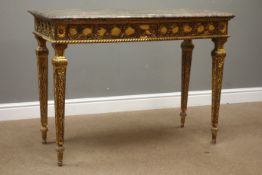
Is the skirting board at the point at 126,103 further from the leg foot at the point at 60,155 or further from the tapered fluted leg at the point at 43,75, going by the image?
the leg foot at the point at 60,155

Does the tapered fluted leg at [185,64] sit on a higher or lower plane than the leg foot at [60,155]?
higher

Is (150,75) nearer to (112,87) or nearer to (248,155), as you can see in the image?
(112,87)

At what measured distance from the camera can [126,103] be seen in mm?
3787

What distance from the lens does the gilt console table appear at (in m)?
2.49

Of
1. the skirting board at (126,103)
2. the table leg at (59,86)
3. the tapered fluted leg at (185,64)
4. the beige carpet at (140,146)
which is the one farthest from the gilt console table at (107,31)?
the skirting board at (126,103)

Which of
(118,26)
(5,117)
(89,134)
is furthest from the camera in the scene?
(5,117)

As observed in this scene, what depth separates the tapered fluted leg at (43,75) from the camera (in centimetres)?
287

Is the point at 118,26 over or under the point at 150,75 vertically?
over

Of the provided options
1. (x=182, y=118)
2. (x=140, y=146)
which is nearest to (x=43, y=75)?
(x=140, y=146)

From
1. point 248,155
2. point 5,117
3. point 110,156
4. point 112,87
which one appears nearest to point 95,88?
point 112,87

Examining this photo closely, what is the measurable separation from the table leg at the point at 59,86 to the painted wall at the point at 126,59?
97 cm

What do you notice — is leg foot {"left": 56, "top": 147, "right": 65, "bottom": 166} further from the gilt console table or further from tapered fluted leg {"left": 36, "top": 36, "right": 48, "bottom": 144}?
tapered fluted leg {"left": 36, "top": 36, "right": 48, "bottom": 144}

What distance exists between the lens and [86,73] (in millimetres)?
3637

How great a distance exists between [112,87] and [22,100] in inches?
26.5
